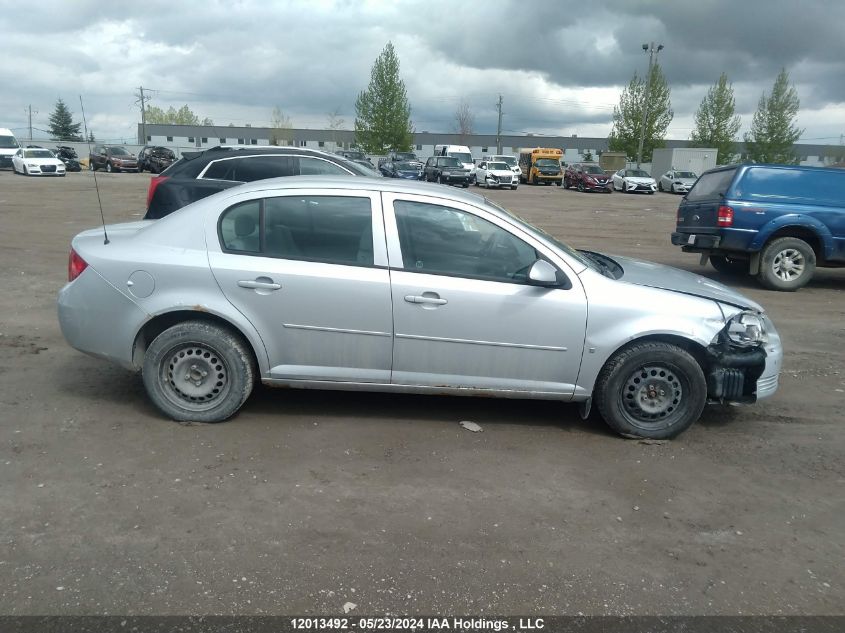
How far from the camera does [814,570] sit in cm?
328

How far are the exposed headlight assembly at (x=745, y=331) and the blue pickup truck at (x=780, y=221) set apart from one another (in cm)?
591

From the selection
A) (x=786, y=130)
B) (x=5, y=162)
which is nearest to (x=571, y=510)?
(x=5, y=162)

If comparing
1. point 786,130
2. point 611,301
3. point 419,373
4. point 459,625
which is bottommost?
point 459,625

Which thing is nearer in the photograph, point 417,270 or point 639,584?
point 639,584

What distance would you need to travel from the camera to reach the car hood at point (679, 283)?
476cm

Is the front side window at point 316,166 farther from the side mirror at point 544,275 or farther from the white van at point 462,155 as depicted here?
the white van at point 462,155

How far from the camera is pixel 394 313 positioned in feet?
14.9

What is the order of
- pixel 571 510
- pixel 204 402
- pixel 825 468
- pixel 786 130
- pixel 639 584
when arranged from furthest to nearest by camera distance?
pixel 786 130, pixel 204 402, pixel 825 468, pixel 571 510, pixel 639 584

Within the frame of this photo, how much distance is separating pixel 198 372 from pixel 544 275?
7.95ft

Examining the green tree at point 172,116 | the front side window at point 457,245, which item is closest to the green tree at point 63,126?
the green tree at point 172,116

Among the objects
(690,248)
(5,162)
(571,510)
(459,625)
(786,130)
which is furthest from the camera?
(786,130)

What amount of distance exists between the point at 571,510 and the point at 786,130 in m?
67.4

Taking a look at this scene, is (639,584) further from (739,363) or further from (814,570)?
(739,363)

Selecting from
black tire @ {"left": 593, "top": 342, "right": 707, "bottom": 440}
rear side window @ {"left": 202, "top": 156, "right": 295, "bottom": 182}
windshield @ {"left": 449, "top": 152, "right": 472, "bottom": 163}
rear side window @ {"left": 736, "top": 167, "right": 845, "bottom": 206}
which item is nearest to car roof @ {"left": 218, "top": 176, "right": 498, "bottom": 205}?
black tire @ {"left": 593, "top": 342, "right": 707, "bottom": 440}
